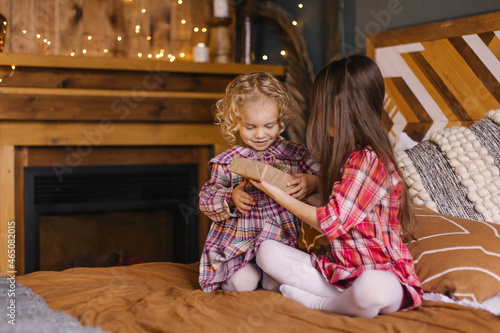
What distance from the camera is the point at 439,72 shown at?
2.06m

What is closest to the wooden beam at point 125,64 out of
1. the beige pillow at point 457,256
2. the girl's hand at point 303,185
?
the girl's hand at point 303,185

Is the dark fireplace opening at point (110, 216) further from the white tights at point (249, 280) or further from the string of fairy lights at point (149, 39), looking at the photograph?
the white tights at point (249, 280)

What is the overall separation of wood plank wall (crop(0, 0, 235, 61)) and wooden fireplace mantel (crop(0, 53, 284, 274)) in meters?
0.29

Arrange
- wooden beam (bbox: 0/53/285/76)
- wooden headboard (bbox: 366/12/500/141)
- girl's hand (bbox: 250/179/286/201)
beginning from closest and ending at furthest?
girl's hand (bbox: 250/179/286/201) → wooden headboard (bbox: 366/12/500/141) → wooden beam (bbox: 0/53/285/76)

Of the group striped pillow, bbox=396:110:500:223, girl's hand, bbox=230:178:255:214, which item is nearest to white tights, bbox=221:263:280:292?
girl's hand, bbox=230:178:255:214

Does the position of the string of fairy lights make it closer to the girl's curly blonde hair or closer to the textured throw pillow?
the girl's curly blonde hair

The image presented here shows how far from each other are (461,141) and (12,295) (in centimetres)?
140

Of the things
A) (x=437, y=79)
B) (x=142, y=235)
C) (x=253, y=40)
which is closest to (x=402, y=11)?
Result: (x=437, y=79)

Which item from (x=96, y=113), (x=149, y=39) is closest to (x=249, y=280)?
(x=96, y=113)

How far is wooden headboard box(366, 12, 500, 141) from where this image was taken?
6.18ft

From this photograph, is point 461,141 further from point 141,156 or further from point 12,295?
point 141,156

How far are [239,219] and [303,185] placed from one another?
0.26m

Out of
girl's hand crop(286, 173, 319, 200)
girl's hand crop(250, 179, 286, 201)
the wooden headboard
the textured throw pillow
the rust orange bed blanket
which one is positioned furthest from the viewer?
the wooden headboard

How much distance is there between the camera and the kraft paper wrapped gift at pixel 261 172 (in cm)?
142
